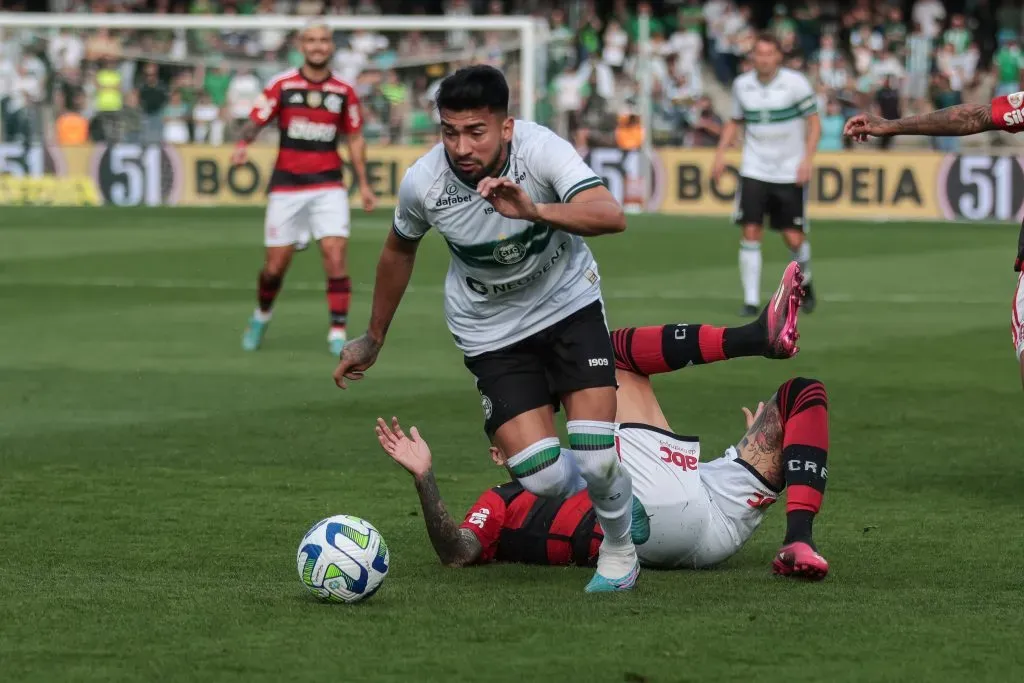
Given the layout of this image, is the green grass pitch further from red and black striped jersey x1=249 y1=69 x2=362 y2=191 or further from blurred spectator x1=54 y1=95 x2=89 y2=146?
blurred spectator x1=54 y1=95 x2=89 y2=146

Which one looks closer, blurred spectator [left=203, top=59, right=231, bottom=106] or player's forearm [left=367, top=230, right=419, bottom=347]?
player's forearm [left=367, top=230, right=419, bottom=347]

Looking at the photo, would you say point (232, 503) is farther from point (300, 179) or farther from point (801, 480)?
point (300, 179)

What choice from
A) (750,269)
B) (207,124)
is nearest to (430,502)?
(750,269)

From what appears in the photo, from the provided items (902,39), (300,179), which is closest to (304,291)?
(300,179)

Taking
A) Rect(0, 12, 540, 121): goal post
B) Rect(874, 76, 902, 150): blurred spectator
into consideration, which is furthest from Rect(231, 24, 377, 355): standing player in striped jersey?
Rect(874, 76, 902, 150): blurred spectator

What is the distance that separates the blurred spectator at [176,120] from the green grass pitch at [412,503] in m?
11.9

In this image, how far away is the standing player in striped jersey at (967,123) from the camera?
751cm

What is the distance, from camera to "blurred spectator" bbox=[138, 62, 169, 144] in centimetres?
3052

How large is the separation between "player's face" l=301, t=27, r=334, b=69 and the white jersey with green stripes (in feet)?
15.3

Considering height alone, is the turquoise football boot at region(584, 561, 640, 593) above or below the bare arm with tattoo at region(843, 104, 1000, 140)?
below

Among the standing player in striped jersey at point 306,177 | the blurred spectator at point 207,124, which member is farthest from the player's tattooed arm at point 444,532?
the blurred spectator at point 207,124

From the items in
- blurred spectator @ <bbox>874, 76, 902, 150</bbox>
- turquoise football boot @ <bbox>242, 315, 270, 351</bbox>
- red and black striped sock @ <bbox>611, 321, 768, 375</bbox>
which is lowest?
blurred spectator @ <bbox>874, 76, 902, 150</bbox>

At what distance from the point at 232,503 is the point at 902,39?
28.9m

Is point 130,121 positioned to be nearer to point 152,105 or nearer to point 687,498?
point 152,105
